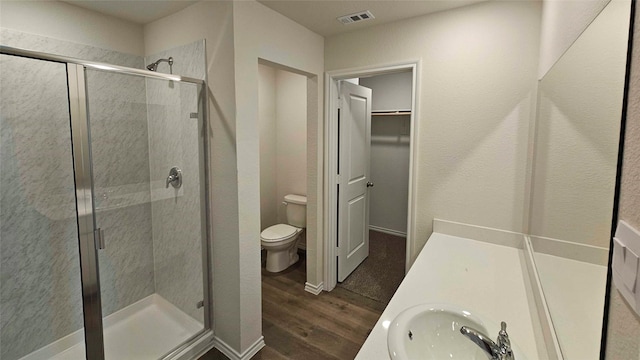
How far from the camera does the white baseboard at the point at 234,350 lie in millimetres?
2027

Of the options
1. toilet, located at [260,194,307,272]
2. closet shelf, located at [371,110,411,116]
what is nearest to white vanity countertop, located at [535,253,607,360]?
toilet, located at [260,194,307,272]

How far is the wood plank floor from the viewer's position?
82.6 inches

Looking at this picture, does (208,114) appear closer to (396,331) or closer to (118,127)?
(118,127)

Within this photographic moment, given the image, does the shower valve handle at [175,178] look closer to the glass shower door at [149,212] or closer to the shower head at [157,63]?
the glass shower door at [149,212]

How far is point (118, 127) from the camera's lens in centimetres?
206

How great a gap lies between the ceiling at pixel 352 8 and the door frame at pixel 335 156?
0.33 m

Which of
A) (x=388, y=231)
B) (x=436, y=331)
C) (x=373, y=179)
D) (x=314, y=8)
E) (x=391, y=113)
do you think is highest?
(x=314, y=8)

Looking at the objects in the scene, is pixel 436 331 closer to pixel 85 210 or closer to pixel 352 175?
pixel 85 210

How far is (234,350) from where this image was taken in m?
2.05

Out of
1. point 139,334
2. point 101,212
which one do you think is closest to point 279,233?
point 139,334

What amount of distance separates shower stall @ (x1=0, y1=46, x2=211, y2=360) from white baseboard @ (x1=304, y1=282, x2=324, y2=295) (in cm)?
98

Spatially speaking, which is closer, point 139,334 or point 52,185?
point 52,185

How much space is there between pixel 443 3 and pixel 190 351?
291 cm

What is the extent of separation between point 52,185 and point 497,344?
261 centimetres
